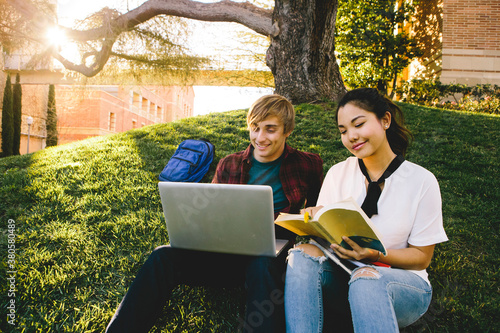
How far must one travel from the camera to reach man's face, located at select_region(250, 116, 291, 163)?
81.5 inches

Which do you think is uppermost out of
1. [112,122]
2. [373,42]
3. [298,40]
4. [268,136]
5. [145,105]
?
[373,42]

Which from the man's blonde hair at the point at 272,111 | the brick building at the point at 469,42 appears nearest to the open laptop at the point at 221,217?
the man's blonde hair at the point at 272,111

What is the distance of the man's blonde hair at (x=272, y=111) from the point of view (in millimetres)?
2057

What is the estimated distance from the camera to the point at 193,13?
7066 mm

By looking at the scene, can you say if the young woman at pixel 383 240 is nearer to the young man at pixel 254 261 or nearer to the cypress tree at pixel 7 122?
the young man at pixel 254 261

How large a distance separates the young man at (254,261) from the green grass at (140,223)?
0.38 m

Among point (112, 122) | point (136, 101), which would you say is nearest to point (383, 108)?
point (112, 122)

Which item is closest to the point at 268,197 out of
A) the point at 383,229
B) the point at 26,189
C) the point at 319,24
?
the point at 383,229

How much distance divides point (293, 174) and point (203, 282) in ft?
2.88

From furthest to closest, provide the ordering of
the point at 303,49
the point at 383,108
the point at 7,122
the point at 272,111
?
the point at 7,122 → the point at 303,49 → the point at 272,111 → the point at 383,108

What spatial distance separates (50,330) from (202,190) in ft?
4.34

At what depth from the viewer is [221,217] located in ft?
4.67

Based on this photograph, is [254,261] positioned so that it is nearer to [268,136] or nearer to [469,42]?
[268,136]

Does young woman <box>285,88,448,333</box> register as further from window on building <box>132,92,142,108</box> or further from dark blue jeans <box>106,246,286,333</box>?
window on building <box>132,92,142,108</box>
